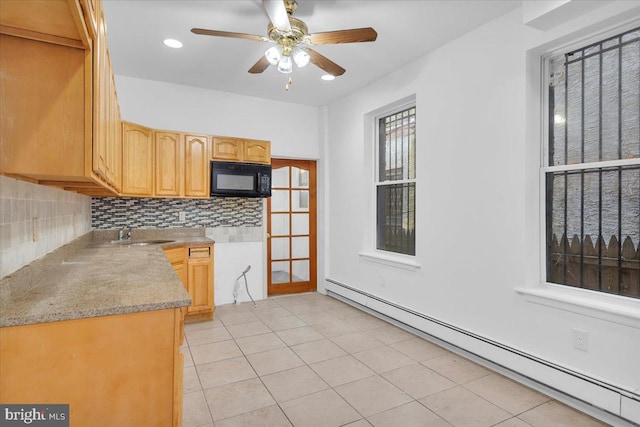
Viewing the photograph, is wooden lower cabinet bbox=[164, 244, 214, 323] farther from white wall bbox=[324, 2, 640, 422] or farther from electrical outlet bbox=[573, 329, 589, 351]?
electrical outlet bbox=[573, 329, 589, 351]

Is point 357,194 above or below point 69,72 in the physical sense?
below

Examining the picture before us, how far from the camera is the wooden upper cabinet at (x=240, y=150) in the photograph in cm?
412

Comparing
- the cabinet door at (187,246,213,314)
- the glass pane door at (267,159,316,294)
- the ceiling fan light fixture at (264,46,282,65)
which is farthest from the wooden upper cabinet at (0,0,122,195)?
the glass pane door at (267,159,316,294)

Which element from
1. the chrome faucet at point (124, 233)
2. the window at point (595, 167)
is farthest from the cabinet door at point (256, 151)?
the window at point (595, 167)

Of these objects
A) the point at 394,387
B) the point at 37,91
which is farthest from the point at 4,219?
the point at 394,387

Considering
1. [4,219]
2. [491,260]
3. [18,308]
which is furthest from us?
[491,260]

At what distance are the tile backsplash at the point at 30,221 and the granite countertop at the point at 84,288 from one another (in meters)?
0.06

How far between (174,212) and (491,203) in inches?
137

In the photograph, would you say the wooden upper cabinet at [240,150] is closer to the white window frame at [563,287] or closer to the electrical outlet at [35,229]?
the electrical outlet at [35,229]

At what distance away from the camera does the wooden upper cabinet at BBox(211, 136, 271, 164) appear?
4.12m

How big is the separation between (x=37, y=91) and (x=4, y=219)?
0.54 metres

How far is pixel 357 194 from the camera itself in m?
4.31

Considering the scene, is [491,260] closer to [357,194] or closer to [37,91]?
[357,194]

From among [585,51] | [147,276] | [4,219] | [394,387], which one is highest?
[585,51]
